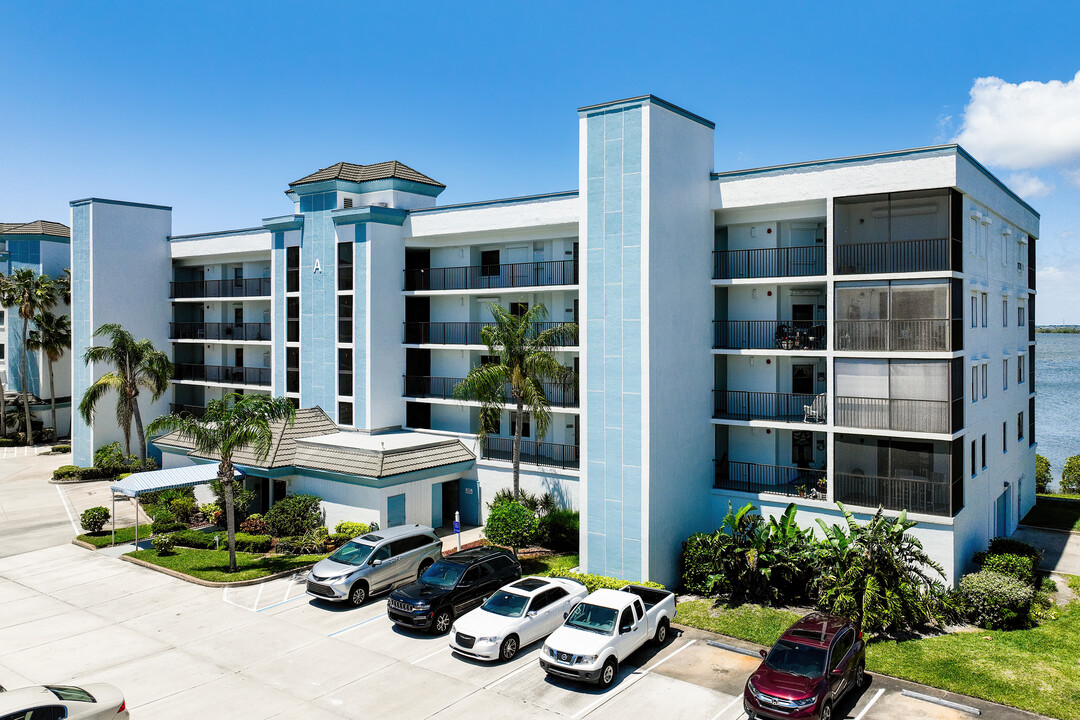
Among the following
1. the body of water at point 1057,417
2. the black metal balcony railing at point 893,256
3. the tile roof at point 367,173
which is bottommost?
the body of water at point 1057,417

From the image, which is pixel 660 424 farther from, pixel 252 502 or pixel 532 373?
pixel 252 502

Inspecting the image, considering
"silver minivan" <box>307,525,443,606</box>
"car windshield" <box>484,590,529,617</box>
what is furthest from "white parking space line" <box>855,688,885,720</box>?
"silver minivan" <box>307,525,443,606</box>

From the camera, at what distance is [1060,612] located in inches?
870

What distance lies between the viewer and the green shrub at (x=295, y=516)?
97.4ft

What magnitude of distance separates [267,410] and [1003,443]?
2841cm

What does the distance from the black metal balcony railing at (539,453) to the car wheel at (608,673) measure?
12453mm

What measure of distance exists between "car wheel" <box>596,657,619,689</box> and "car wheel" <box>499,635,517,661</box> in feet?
8.72

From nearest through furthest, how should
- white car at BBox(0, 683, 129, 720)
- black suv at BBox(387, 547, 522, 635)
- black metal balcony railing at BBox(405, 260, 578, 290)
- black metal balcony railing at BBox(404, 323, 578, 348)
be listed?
white car at BBox(0, 683, 129, 720) → black suv at BBox(387, 547, 522, 635) → black metal balcony railing at BBox(405, 260, 578, 290) → black metal balcony railing at BBox(404, 323, 578, 348)

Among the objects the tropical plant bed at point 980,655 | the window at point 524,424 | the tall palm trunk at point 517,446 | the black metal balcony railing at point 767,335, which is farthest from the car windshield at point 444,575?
the black metal balcony railing at point 767,335

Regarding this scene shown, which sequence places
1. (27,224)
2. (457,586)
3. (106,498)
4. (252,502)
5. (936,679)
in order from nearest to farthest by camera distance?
(936,679)
(457,586)
(252,502)
(106,498)
(27,224)

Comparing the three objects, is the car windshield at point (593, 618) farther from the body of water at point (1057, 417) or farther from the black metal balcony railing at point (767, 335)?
the body of water at point (1057, 417)

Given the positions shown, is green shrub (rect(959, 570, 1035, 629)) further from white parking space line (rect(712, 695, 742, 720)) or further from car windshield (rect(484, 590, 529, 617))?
car windshield (rect(484, 590, 529, 617))

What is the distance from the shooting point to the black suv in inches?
794

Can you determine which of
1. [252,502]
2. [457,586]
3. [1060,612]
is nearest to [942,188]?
[1060,612]
